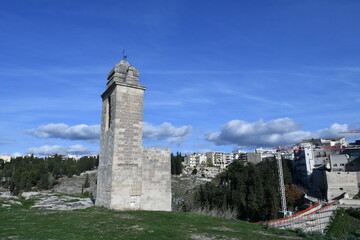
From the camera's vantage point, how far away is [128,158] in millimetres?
13648

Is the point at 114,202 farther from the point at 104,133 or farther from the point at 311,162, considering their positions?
the point at 311,162

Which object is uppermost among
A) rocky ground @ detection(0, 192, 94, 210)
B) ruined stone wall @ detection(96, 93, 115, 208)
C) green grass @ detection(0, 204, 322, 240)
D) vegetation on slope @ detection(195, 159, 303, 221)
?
ruined stone wall @ detection(96, 93, 115, 208)

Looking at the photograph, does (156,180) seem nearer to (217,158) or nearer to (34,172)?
(34,172)

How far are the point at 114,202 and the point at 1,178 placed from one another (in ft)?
290

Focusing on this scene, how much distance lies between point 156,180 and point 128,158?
7.01ft

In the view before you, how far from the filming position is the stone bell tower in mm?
13289

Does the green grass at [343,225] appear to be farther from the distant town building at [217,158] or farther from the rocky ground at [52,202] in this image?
the distant town building at [217,158]

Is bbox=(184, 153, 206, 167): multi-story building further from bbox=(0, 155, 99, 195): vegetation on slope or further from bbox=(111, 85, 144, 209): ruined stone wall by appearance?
bbox=(111, 85, 144, 209): ruined stone wall

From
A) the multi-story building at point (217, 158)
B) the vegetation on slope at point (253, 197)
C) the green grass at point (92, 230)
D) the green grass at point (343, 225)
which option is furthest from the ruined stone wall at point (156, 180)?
the multi-story building at point (217, 158)

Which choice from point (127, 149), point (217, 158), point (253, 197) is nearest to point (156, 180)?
point (127, 149)

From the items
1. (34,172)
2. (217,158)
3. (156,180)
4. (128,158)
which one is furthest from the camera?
(217,158)

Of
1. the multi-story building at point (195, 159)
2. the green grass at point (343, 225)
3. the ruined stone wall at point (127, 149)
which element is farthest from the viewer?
the multi-story building at point (195, 159)

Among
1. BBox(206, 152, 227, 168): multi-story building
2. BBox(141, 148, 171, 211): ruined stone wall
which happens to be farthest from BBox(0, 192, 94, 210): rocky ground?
BBox(206, 152, 227, 168): multi-story building

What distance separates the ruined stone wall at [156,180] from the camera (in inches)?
555
